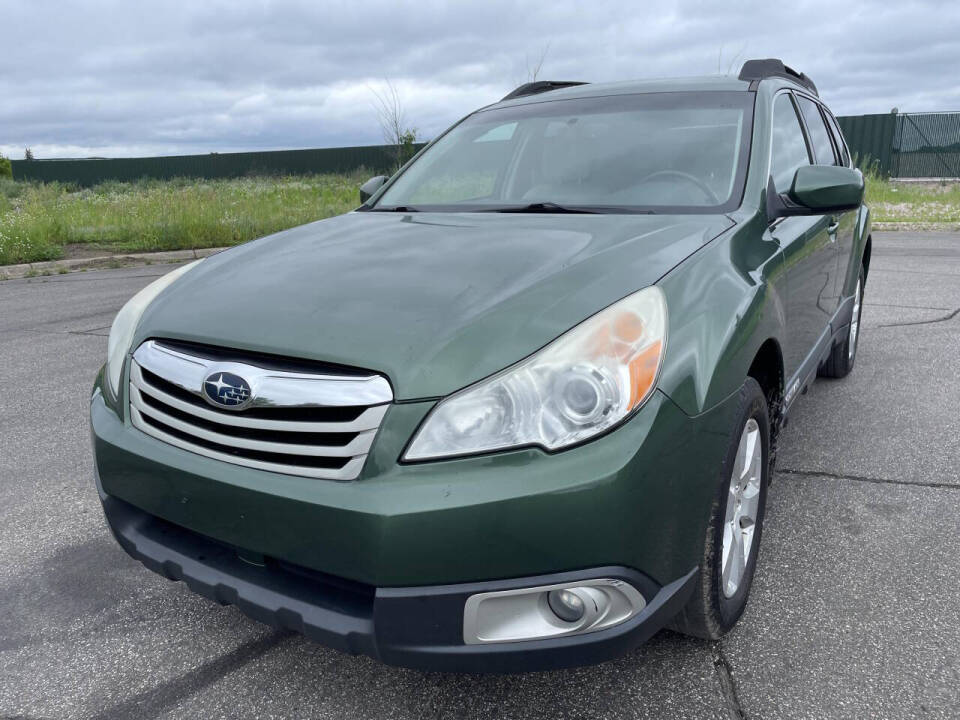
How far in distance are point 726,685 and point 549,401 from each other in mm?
982

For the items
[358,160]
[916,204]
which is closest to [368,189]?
[916,204]

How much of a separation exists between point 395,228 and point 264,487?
1.31 meters

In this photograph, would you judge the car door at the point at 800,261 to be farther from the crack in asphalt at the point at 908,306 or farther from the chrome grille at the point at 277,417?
the crack in asphalt at the point at 908,306

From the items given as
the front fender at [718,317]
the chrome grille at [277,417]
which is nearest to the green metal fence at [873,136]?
the front fender at [718,317]

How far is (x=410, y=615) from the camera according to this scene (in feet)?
5.22

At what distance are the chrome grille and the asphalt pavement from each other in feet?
2.32

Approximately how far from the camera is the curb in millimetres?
10102

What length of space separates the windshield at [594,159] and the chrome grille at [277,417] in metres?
1.41

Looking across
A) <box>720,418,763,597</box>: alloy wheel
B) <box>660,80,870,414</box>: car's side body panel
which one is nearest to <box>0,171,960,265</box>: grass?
<box>660,80,870,414</box>: car's side body panel

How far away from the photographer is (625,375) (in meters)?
1.68

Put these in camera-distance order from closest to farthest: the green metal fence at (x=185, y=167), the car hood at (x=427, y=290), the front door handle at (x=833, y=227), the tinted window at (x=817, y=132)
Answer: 1. the car hood at (x=427, y=290)
2. the front door handle at (x=833, y=227)
3. the tinted window at (x=817, y=132)
4. the green metal fence at (x=185, y=167)

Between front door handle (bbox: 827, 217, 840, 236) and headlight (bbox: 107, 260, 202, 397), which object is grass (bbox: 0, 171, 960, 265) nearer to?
headlight (bbox: 107, 260, 202, 397)

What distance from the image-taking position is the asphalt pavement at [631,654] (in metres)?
1.96

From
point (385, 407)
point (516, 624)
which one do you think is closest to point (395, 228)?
point (385, 407)
